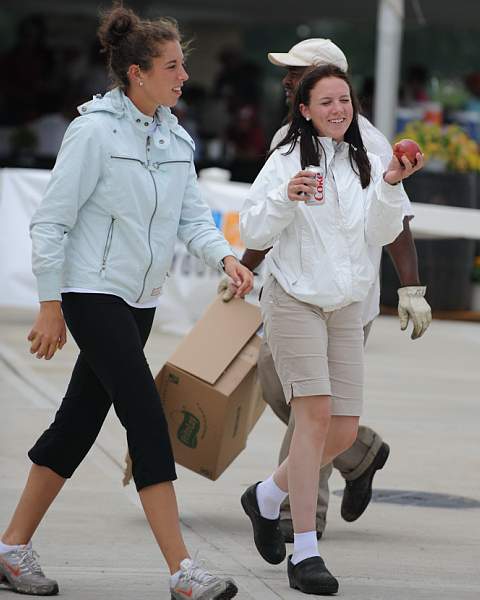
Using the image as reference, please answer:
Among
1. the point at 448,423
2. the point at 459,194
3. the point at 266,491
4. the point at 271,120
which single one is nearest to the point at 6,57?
the point at 271,120

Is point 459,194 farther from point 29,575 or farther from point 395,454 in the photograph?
point 29,575

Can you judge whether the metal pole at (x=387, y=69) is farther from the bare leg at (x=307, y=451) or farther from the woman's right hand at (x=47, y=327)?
the woman's right hand at (x=47, y=327)

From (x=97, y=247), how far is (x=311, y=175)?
0.69 meters

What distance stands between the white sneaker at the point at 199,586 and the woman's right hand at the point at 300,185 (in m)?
1.15

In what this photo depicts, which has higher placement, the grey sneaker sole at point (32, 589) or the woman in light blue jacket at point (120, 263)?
the woman in light blue jacket at point (120, 263)

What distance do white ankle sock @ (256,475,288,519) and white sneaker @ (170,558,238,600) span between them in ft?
2.43

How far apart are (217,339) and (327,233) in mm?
974

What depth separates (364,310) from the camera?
17.5ft

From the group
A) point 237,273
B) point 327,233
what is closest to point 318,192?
point 327,233

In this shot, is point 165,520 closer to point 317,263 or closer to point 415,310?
point 317,263

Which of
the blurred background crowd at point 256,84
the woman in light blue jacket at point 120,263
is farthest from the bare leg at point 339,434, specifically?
the blurred background crowd at point 256,84

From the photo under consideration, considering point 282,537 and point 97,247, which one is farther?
point 282,537

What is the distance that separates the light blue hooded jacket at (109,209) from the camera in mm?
4352

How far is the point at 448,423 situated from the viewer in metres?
8.13
